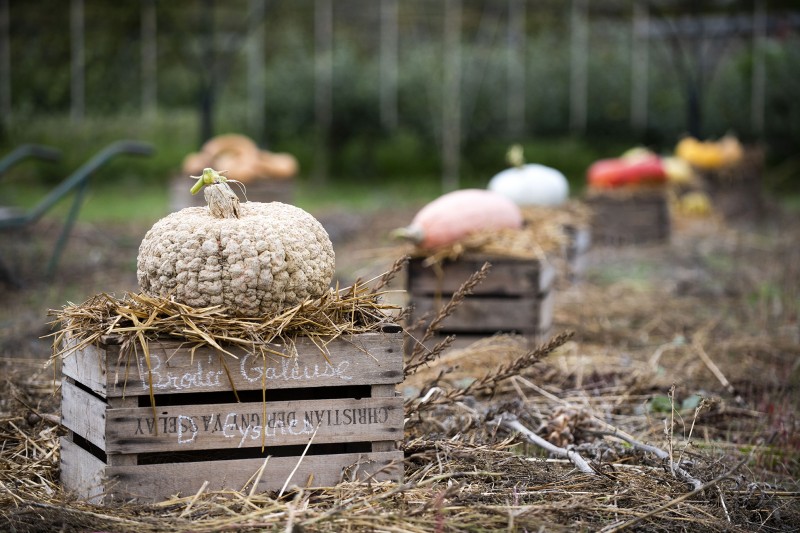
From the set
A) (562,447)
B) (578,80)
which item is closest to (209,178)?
(562,447)

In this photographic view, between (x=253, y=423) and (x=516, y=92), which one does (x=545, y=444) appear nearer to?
(x=253, y=423)

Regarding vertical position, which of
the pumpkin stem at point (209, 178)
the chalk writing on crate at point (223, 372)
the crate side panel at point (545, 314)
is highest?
the pumpkin stem at point (209, 178)

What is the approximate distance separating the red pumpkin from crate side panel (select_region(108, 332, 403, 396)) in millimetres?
6597

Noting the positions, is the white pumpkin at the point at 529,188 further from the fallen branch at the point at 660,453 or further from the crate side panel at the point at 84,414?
the crate side panel at the point at 84,414

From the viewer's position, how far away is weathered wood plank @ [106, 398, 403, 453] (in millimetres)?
2393

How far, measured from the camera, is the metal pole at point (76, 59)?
14.7 m

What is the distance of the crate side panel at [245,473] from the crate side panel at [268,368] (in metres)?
0.20

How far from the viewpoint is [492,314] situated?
4512 millimetres

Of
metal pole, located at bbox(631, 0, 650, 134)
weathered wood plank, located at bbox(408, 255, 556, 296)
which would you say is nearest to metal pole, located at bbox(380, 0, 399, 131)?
metal pole, located at bbox(631, 0, 650, 134)

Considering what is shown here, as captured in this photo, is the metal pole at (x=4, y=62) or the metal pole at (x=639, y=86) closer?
the metal pole at (x=4, y=62)

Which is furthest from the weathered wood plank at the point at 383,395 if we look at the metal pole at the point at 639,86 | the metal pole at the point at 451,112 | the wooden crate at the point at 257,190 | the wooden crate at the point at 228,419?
the metal pole at the point at 639,86

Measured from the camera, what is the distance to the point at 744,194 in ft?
36.1

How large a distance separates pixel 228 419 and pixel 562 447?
117 centimetres

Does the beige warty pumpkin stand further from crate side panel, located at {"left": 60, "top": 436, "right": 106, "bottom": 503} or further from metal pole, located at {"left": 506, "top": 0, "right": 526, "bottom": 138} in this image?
metal pole, located at {"left": 506, "top": 0, "right": 526, "bottom": 138}
